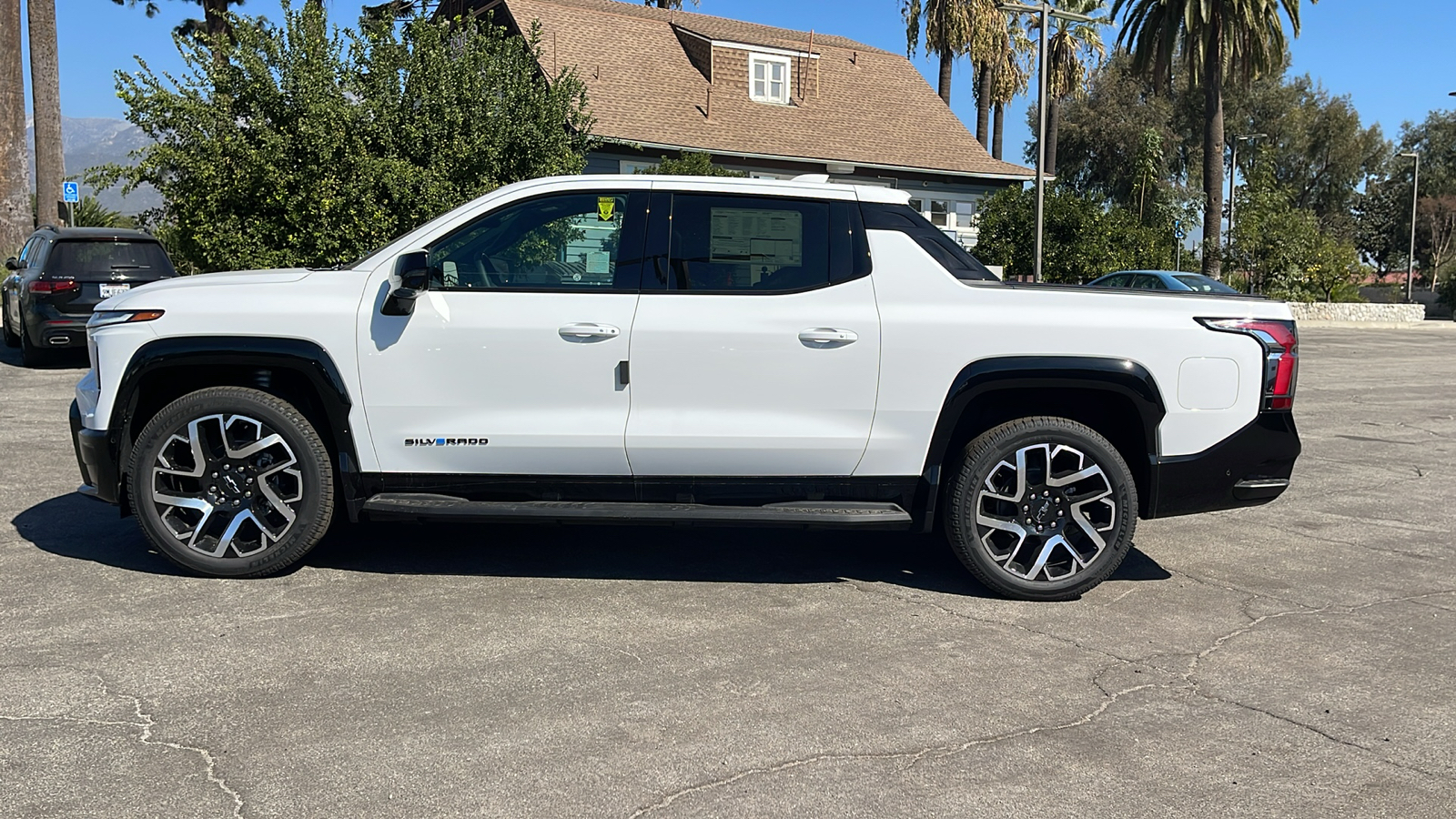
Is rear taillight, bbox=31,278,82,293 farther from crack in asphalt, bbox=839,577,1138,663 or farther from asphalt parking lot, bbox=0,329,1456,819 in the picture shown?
crack in asphalt, bbox=839,577,1138,663

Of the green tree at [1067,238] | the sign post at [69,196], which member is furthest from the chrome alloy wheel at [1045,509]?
the green tree at [1067,238]

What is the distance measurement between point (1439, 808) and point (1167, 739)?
76 centimetres

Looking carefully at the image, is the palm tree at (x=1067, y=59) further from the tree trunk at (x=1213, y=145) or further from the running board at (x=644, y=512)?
the running board at (x=644, y=512)

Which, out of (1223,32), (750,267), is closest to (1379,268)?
(1223,32)

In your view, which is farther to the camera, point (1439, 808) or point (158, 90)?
point (158, 90)

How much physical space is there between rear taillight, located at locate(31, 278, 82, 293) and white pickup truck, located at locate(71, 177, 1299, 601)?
33.2ft

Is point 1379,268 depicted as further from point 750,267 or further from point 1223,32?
point 750,267

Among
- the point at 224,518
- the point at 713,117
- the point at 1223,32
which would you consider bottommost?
the point at 224,518

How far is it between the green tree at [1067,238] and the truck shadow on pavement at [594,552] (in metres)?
25.7

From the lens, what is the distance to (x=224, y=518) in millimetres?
5426

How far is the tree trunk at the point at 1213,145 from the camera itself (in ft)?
113

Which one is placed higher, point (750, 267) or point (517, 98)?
point (517, 98)

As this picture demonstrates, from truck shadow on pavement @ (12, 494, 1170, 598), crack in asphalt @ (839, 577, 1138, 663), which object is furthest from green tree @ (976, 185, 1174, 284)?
crack in asphalt @ (839, 577, 1138, 663)

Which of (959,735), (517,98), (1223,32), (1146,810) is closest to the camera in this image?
(1146,810)
